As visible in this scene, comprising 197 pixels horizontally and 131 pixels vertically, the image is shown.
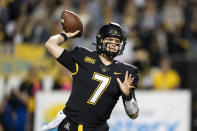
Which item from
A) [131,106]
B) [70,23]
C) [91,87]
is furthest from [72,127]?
[70,23]

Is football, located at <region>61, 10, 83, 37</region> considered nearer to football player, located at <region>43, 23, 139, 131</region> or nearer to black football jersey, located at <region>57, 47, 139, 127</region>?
football player, located at <region>43, 23, 139, 131</region>

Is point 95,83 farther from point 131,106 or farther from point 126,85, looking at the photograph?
point 131,106

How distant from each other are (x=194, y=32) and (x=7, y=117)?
4449 mm

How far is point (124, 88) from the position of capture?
541 centimetres

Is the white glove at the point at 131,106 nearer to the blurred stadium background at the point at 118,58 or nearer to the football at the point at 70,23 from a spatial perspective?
the football at the point at 70,23

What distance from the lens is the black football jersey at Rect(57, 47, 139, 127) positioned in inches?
217

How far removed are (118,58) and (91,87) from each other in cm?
527

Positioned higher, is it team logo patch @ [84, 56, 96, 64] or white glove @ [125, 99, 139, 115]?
team logo patch @ [84, 56, 96, 64]

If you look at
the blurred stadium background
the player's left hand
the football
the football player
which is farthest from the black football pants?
the blurred stadium background

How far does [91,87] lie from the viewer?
217 inches

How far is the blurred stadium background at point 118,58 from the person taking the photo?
916 cm

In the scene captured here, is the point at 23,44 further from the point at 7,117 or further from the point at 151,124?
the point at 151,124

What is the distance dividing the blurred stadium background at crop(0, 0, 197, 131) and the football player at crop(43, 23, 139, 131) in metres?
3.45

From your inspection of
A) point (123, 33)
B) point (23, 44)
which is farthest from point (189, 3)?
point (123, 33)
